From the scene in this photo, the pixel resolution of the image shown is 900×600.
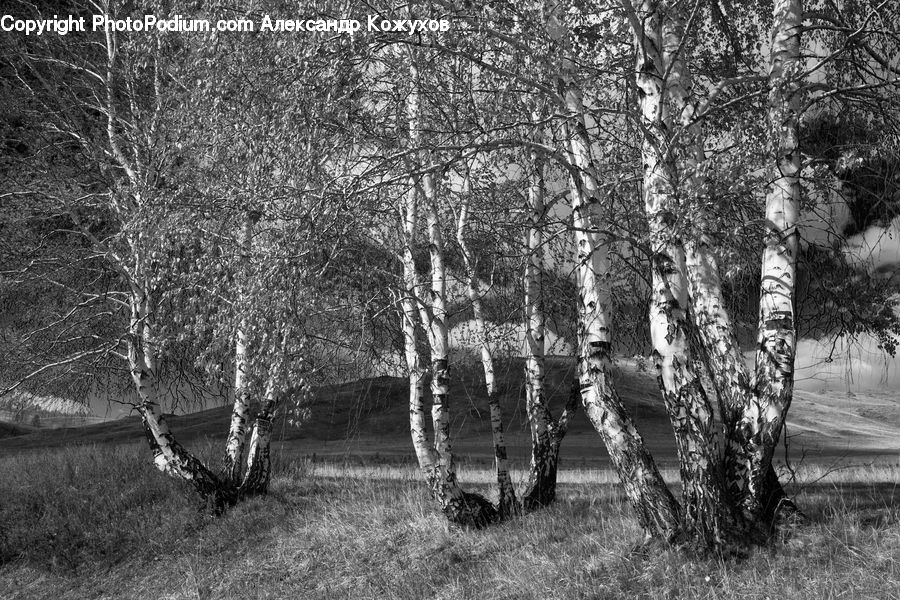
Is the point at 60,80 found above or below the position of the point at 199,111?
above

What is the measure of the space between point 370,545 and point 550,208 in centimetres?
593

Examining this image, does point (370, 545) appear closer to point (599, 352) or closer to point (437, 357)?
point (437, 357)

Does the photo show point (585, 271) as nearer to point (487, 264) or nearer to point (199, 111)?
point (487, 264)

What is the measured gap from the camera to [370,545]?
10836mm

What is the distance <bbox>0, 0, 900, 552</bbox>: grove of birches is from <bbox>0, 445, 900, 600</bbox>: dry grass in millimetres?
593

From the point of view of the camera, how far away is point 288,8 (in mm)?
8508

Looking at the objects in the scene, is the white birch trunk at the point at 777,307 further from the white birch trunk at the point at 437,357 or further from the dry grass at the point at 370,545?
the white birch trunk at the point at 437,357

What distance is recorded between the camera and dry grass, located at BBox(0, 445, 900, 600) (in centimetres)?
724

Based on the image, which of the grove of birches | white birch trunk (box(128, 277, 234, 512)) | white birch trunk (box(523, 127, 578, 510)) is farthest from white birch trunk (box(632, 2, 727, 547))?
white birch trunk (box(128, 277, 234, 512))

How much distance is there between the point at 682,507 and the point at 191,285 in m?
6.84

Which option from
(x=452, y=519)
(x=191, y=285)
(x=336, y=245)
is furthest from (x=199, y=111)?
(x=452, y=519)

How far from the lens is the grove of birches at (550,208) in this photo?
25.2 ft

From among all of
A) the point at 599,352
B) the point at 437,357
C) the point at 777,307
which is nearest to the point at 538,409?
the point at 437,357

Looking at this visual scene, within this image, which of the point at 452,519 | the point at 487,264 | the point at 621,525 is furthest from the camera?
the point at 487,264
